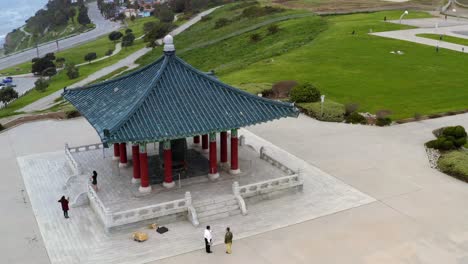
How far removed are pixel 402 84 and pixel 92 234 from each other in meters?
38.7

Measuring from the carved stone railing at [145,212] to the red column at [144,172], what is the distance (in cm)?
231

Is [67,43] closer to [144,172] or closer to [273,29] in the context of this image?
[273,29]

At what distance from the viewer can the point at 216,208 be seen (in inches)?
1059

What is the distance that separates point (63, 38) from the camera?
14588 centimetres

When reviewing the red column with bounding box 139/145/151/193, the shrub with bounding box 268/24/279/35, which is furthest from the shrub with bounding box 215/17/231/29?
the red column with bounding box 139/145/151/193

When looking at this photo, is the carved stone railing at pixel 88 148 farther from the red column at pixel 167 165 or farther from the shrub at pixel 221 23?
the shrub at pixel 221 23

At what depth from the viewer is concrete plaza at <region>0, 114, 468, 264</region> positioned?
23.3 m

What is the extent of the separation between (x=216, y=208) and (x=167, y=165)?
3.65m

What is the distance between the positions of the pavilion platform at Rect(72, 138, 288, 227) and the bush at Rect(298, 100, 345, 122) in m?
11.0

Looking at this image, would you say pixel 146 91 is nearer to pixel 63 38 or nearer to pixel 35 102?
pixel 35 102

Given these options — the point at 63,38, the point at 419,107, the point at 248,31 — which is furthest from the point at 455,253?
the point at 63,38

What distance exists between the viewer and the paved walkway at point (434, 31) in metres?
72.5

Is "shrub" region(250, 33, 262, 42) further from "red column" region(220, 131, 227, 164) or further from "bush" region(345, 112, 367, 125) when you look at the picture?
"red column" region(220, 131, 227, 164)

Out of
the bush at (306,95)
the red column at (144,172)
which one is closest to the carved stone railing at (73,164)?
the red column at (144,172)
